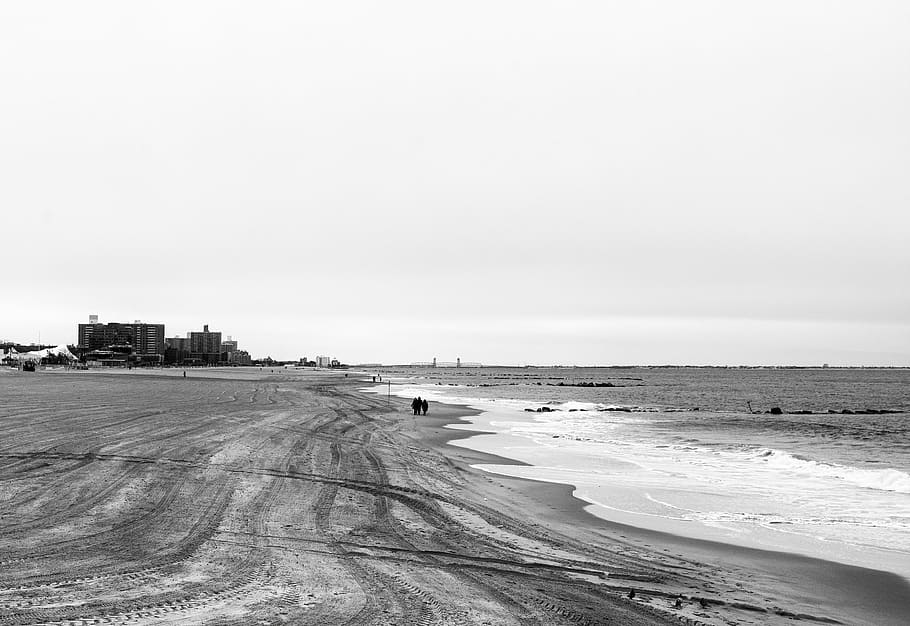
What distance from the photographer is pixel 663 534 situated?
12.8 m

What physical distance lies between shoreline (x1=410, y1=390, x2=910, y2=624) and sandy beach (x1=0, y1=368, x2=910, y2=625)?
1.8 inches

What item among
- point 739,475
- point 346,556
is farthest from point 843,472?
point 346,556

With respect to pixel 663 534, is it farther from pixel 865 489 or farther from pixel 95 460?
pixel 95 460

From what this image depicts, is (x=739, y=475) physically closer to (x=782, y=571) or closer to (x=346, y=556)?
(x=782, y=571)

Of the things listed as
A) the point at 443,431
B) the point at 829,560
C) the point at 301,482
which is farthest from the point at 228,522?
the point at 443,431

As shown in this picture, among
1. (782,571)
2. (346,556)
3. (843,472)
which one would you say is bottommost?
(843,472)

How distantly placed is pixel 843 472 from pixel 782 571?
1380 cm

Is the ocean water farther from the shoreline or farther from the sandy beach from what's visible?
the sandy beach

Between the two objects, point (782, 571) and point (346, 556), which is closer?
point (346, 556)

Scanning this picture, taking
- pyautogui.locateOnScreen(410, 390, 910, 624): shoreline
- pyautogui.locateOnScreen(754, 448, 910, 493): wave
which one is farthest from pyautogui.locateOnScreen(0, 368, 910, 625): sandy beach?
pyautogui.locateOnScreen(754, 448, 910, 493): wave

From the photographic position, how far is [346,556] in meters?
9.76

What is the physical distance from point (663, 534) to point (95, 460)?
43.6 ft

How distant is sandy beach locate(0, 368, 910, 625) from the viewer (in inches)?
300

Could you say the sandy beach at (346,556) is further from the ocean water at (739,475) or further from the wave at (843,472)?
the wave at (843,472)
